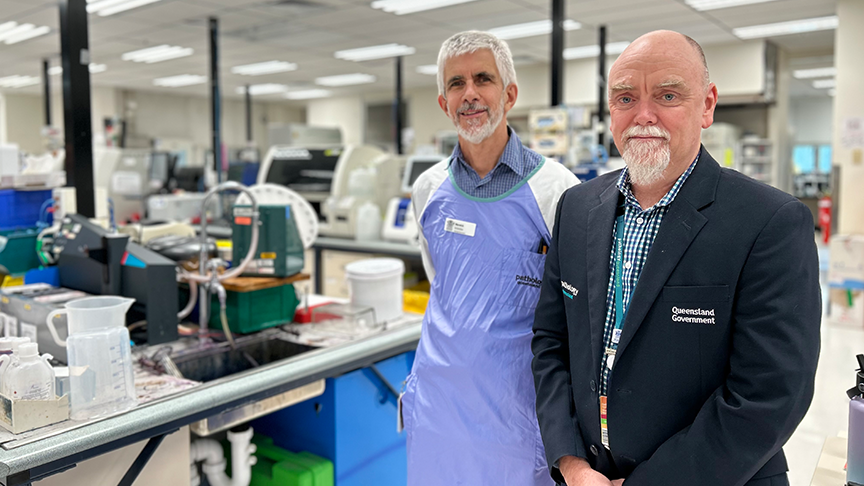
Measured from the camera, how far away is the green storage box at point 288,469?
2.24 meters

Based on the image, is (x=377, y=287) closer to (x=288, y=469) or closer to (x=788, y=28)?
(x=288, y=469)

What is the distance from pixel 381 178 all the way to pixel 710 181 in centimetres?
480

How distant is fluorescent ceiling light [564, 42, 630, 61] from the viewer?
8.94 metres

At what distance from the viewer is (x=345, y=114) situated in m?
14.8

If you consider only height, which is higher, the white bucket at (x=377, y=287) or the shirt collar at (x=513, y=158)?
the shirt collar at (x=513, y=158)

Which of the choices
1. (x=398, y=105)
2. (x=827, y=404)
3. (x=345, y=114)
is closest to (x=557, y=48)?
(x=827, y=404)

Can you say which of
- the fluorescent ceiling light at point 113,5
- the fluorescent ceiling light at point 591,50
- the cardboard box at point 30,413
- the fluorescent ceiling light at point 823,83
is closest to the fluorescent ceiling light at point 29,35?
the fluorescent ceiling light at point 113,5

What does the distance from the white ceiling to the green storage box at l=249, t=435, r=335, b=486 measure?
5.09 m

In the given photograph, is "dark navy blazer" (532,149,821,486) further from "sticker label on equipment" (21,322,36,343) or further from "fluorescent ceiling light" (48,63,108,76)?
"fluorescent ceiling light" (48,63,108,76)

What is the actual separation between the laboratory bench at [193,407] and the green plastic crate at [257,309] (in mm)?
305

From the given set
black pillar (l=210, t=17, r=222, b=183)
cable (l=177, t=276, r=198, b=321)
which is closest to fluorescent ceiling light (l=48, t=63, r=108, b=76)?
black pillar (l=210, t=17, r=222, b=183)

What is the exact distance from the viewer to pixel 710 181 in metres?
1.15

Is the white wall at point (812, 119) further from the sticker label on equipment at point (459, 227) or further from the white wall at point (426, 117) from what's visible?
the sticker label on equipment at point (459, 227)

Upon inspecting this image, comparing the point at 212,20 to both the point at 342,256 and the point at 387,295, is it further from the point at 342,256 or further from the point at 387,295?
the point at 387,295
